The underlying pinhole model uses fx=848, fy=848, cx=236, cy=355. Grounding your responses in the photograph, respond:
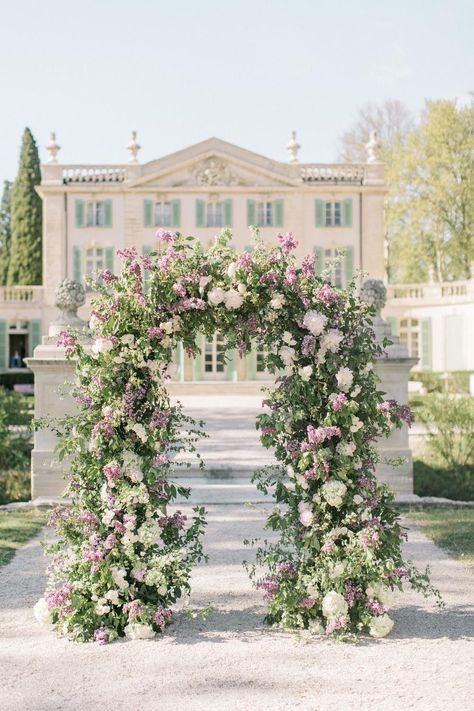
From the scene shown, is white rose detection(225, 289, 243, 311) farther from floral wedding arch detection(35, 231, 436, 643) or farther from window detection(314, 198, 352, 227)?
window detection(314, 198, 352, 227)

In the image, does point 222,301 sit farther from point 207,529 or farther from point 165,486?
point 207,529

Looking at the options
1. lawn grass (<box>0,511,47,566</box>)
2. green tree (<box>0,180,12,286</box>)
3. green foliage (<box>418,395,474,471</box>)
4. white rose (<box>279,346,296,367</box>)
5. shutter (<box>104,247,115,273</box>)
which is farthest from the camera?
green tree (<box>0,180,12,286</box>)

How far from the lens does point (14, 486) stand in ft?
31.6

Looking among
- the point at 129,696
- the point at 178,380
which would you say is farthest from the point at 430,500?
the point at 178,380

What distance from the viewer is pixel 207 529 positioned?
7.86 metres

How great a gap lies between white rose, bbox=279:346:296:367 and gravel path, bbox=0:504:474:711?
59.8 inches

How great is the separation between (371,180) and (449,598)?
86.9 ft

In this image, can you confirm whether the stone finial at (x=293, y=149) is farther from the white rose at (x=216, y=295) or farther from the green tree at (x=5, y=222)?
the white rose at (x=216, y=295)

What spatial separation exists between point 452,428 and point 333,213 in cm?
2162

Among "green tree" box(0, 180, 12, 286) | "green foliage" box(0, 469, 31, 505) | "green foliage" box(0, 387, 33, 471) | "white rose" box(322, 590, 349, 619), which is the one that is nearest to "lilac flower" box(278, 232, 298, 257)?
"white rose" box(322, 590, 349, 619)

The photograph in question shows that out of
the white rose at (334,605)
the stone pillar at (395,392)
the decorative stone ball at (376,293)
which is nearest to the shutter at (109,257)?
the stone pillar at (395,392)

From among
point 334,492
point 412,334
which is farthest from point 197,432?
point 412,334

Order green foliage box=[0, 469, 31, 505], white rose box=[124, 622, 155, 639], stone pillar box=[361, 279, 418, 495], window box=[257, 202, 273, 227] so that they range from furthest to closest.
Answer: window box=[257, 202, 273, 227]
green foliage box=[0, 469, 31, 505]
stone pillar box=[361, 279, 418, 495]
white rose box=[124, 622, 155, 639]

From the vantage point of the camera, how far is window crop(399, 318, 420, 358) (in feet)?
101
